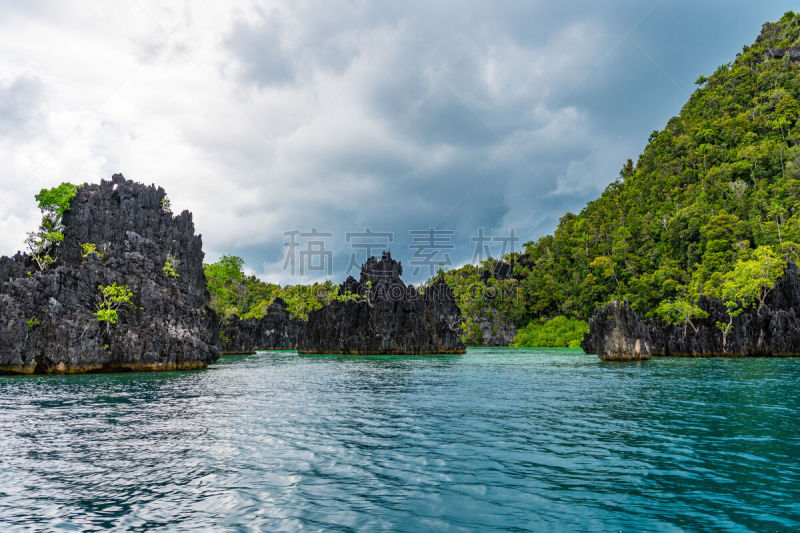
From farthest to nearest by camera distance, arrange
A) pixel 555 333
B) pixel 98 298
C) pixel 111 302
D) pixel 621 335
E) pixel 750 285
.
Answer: pixel 555 333 → pixel 750 285 → pixel 621 335 → pixel 111 302 → pixel 98 298

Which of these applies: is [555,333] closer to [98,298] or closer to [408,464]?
[98,298]

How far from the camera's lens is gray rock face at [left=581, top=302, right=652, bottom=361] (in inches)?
2276

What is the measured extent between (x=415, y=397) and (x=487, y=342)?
15644cm

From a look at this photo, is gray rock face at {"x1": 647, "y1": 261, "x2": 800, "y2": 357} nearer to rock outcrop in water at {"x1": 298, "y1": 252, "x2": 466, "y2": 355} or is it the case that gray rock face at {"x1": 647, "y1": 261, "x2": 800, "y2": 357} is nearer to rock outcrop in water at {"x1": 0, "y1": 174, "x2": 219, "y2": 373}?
rock outcrop in water at {"x1": 298, "y1": 252, "x2": 466, "y2": 355}

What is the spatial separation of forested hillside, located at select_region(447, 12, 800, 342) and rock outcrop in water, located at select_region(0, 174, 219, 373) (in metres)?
95.6

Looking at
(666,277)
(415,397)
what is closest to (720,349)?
(666,277)

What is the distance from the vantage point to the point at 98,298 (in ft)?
172

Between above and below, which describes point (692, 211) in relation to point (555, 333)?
above

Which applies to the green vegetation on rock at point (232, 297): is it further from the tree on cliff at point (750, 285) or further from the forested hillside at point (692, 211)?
the tree on cliff at point (750, 285)

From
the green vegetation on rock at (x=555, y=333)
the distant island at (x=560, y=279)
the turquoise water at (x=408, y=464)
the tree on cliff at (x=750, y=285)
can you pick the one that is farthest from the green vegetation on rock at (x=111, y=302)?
the green vegetation on rock at (x=555, y=333)

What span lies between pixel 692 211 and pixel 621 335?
68.9 metres

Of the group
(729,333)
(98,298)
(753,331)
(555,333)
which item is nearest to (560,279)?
(555,333)

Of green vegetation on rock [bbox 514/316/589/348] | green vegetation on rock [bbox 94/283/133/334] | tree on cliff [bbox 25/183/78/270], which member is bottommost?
green vegetation on rock [bbox 514/316/589/348]

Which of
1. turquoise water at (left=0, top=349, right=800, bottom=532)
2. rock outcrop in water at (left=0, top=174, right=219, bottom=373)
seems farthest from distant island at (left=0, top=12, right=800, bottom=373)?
turquoise water at (left=0, top=349, right=800, bottom=532)
